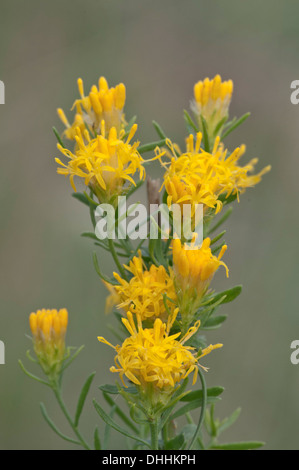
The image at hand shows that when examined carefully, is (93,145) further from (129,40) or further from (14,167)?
(129,40)

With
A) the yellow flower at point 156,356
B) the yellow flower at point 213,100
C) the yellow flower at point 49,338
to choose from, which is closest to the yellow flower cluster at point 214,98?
the yellow flower at point 213,100

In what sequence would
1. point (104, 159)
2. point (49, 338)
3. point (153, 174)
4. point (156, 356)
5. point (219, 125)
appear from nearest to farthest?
point (156, 356) → point (104, 159) → point (219, 125) → point (49, 338) → point (153, 174)

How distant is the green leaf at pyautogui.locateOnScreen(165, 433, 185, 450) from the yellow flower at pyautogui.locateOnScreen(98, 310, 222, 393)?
19 centimetres

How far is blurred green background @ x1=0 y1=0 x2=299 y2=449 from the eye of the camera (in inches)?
133

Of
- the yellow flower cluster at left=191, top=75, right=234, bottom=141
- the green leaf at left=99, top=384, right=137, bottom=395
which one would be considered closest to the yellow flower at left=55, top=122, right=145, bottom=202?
the yellow flower cluster at left=191, top=75, right=234, bottom=141

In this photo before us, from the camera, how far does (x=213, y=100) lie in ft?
5.12

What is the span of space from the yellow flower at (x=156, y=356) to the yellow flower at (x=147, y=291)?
1.9 inches

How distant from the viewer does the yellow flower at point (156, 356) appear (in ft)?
3.98

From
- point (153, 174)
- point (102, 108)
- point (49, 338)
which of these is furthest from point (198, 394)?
point (153, 174)

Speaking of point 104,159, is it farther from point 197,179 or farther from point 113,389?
point 113,389

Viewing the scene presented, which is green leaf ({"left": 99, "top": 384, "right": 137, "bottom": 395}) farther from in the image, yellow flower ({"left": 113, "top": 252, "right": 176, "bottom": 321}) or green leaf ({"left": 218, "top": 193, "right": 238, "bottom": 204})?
green leaf ({"left": 218, "top": 193, "right": 238, "bottom": 204})

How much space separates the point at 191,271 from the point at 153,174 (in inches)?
99.7

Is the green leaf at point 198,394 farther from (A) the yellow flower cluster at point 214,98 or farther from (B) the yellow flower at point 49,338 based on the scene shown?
(A) the yellow flower cluster at point 214,98
